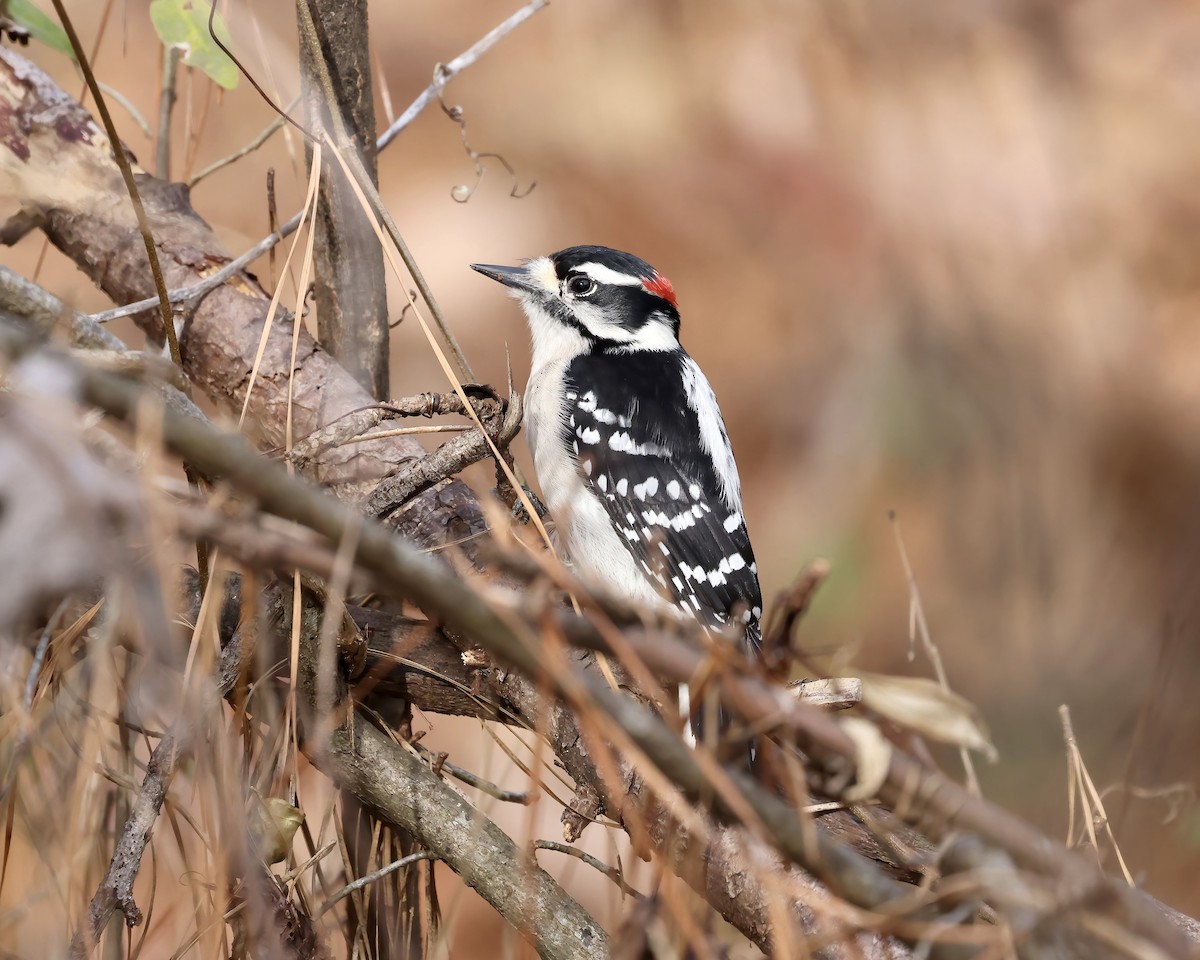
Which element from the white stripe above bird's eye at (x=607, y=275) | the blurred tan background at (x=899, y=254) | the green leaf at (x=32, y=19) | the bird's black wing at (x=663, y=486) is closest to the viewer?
the green leaf at (x=32, y=19)

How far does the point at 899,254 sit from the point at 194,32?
3595mm

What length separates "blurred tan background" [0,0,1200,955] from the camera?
15.8 ft

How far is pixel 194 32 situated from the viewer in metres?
1.77

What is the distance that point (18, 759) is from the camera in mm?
1089

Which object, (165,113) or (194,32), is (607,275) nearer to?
(165,113)

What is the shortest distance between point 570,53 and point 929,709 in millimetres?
5576

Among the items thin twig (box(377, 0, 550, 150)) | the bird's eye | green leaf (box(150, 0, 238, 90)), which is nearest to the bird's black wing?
the bird's eye

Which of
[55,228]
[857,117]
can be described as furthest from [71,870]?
[857,117]

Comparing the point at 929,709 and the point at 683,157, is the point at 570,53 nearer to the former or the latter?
the point at 683,157

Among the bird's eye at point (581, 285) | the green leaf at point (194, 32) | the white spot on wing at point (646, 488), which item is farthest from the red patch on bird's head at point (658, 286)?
the green leaf at point (194, 32)

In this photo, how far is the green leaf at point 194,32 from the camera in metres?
1.75

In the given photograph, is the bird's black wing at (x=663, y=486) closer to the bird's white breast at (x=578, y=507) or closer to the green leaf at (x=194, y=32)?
the bird's white breast at (x=578, y=507)

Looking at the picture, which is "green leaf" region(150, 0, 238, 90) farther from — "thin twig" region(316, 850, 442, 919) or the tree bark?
"thin twig" region(316, 850, 442, 919)

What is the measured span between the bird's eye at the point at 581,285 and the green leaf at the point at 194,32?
4.24 feet
